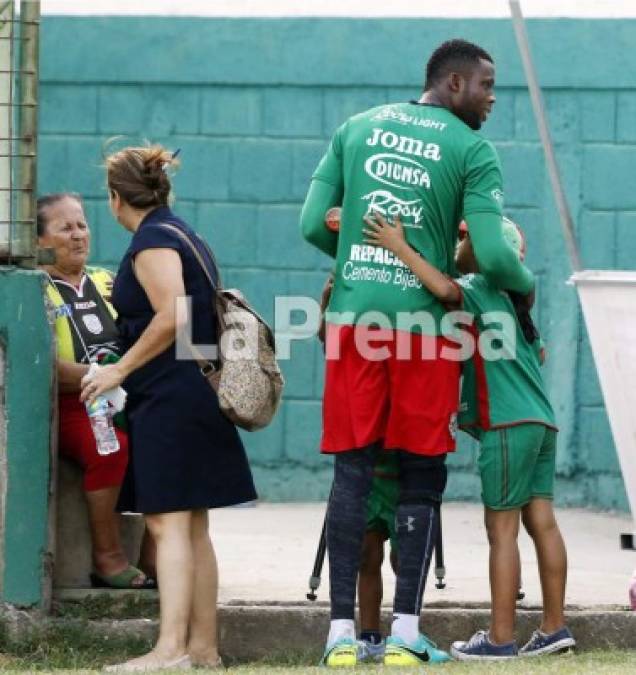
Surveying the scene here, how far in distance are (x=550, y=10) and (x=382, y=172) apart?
12.7ft

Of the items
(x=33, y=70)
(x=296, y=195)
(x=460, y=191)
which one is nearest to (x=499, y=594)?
(x=460, y=191)

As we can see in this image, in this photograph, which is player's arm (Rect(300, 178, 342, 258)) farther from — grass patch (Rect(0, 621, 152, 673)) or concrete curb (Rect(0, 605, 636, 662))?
grass patch (Rect(0, 621, 152, 673))

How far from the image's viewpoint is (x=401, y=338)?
596 centimetres

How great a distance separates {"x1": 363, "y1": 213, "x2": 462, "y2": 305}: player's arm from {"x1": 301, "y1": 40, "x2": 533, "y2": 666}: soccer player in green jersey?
33mm

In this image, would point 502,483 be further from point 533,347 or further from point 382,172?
point 382,172

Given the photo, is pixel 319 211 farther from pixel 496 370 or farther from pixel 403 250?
pixel 496 370

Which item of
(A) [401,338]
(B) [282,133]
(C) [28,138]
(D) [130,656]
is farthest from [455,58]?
(B) [282,133]

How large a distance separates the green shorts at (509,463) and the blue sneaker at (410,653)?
1.68 feet

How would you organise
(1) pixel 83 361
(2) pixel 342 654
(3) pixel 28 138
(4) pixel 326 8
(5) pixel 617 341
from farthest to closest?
(4) pixel 326 8 → (1) pixel 83 361 → (5) pixel 617 341 → (3) pixel 28 138 → (2) pixel 342 654

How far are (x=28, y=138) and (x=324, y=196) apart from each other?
1.05 m

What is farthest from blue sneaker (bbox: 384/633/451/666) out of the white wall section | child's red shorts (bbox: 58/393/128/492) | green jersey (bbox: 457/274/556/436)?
the white wall section

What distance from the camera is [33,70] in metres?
6.35

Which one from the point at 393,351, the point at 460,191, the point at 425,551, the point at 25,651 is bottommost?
the point at 25,651

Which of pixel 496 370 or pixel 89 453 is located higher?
pixel 496 370
